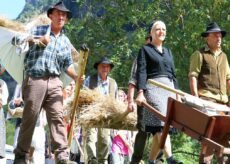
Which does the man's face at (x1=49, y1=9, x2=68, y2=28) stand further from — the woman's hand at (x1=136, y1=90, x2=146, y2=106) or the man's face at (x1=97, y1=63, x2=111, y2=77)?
the man's face at (x1=97, y1=63, x2=111, y2=77)

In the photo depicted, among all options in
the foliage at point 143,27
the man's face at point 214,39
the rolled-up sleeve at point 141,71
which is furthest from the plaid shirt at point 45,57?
the foliage at point 143,27

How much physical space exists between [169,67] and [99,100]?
1.21 meters

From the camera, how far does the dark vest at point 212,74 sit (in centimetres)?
720

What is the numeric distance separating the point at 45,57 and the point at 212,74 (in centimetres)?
200

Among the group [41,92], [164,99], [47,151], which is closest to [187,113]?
[164,99]

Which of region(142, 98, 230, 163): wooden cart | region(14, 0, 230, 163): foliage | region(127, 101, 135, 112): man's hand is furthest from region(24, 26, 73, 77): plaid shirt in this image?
region(14, 0, 230, 163): foliage

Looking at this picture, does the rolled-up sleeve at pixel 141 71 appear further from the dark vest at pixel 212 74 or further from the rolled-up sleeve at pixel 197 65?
the dark vest at pixel 212 74

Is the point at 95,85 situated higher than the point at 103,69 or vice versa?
the point at 103,69

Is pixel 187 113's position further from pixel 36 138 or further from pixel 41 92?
pixel 36 138

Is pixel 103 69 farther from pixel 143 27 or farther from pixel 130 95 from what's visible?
pixel 143 27

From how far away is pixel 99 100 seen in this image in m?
7.85

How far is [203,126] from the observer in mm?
5559

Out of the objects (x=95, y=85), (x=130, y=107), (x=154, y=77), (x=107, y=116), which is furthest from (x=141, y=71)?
(x=95, y=85)

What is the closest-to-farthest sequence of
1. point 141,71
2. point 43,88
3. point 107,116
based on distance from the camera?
point 43,88
point 141,71
point 107,116
